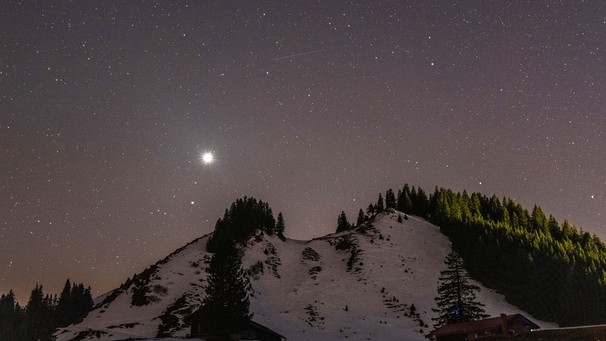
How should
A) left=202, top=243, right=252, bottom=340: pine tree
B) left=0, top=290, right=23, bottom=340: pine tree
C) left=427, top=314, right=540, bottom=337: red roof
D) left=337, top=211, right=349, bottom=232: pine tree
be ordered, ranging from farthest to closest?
left=337, top=211, right=349, bottom=232: pine tree → left=0, top=290, right=23, bottom=340: pine tree → left=202, top=243, right=252, bottom=340: pine tree → left=427, top=314, right=540, bottom=337: red roof

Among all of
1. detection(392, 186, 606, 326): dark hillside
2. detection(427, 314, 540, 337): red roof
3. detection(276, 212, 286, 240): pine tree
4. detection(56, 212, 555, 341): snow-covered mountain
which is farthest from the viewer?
detection(276, 212, 286, 240): pine tree

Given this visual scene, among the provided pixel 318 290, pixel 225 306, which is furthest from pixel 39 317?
pixel 225 306

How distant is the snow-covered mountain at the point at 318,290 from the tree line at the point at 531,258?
483 centimetres

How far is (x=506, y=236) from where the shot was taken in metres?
130

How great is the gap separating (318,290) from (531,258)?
171ft

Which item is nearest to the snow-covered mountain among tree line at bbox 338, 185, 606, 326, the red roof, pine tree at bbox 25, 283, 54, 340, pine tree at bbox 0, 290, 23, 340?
tree line at bbox 338, 185, 606, 326

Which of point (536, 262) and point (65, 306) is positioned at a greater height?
point (536, 262)

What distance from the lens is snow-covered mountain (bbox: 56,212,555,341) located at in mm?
87312

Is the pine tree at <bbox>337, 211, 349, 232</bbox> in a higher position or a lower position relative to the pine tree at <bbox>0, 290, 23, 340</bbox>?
higher

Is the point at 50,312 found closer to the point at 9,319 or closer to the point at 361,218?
the point at 9,319

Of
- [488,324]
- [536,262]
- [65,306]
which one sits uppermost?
[536,262]

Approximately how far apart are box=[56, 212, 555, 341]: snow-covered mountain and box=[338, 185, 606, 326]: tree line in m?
4.83

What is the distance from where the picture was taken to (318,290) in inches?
4390

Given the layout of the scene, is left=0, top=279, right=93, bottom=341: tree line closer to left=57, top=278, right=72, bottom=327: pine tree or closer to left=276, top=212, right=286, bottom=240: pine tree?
left=57, top=278, right=72, bottom=327: pine tree
